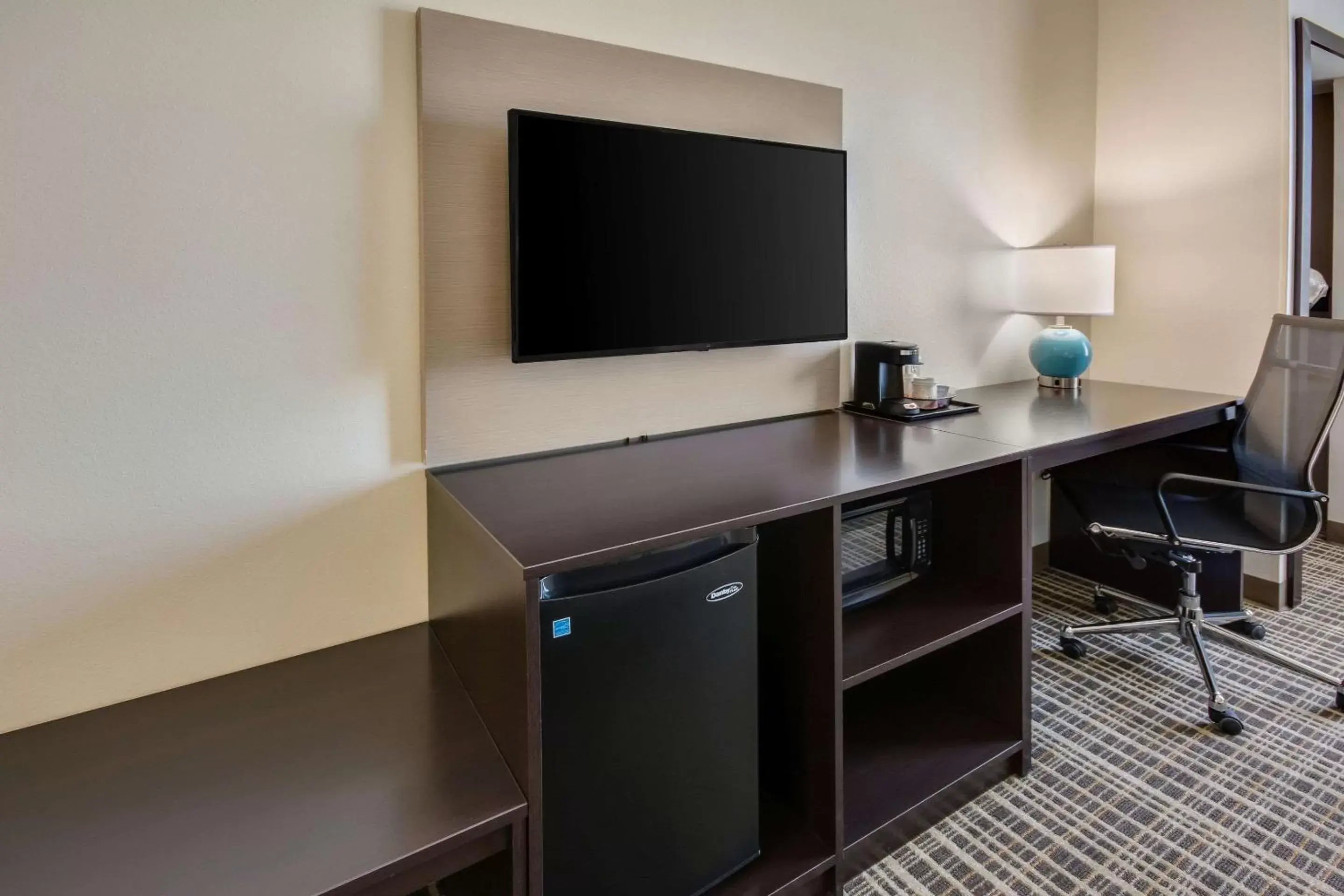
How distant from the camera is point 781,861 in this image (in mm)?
1491

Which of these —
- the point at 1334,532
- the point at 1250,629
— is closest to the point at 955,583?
the point at 1250,629

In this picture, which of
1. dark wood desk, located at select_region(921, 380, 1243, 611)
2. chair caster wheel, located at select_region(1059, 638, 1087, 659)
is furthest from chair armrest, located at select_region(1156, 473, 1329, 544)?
chair caster wheel, located at select_region(1059, 638, 1087, 659)

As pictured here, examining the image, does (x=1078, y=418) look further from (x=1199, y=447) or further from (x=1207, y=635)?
(x=1207, y=635)

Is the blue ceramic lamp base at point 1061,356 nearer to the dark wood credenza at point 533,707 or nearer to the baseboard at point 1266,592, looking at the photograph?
the dark wood credenza at point 533,707

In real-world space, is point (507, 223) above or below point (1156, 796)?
above

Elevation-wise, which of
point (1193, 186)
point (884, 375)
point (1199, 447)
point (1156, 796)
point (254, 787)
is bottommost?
point (1156, 796)

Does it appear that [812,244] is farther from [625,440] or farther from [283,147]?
[283,147]

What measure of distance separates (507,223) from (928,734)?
1.58 metres

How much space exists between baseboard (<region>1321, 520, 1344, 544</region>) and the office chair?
1243 mm

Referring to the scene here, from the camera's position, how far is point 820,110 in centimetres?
216

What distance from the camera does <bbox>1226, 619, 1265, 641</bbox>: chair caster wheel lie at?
8.19ft

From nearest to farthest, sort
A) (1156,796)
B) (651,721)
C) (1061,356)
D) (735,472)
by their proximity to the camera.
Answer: (651,721) < (735,472) < (1156,796) < (1061,356)

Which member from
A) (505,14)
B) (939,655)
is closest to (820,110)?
(505,14)

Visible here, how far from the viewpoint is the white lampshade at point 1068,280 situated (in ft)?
8.82
